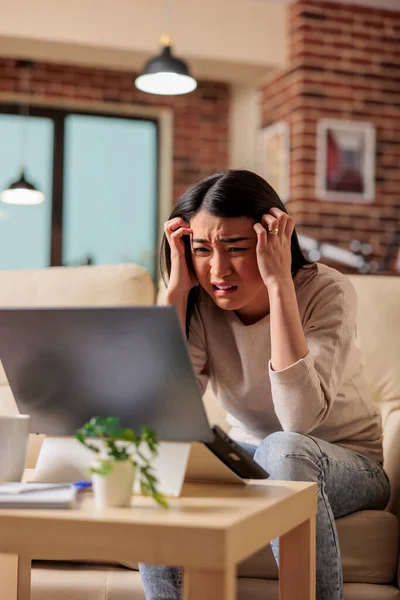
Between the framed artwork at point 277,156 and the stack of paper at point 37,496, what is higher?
the framed artwork at point 277,156

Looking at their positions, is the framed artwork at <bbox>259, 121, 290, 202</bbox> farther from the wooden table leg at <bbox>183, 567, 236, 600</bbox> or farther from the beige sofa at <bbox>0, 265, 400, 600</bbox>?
the wooden table leg at <bbox>183, 567, 236, 600</bbox>

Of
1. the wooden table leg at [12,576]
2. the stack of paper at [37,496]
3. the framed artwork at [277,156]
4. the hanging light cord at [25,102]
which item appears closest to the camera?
the stack of paper at [37,496]

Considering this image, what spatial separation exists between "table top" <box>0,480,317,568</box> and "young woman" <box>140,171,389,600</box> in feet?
1.27

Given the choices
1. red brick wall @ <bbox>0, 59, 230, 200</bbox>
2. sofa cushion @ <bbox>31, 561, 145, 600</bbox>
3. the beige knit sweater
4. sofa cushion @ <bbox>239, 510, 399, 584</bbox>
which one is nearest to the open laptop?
the beige knit sweater

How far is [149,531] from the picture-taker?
925 millimetres

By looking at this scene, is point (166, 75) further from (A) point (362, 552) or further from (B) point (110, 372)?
(B) point (110, 372)

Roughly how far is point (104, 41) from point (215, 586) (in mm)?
5074

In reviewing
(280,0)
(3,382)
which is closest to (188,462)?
(3,382)

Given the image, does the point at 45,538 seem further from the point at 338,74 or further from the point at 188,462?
the point at 338,74

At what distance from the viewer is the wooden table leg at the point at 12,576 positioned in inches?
54.1

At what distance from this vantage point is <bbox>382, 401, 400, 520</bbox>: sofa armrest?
181cm

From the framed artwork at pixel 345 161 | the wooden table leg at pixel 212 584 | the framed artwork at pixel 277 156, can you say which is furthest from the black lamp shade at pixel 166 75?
the wooden table leg at pixel 212 584

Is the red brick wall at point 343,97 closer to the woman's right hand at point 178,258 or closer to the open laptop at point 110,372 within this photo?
the woman's right hand at point 178,258

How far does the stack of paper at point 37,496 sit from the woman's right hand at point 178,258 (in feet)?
2.38
